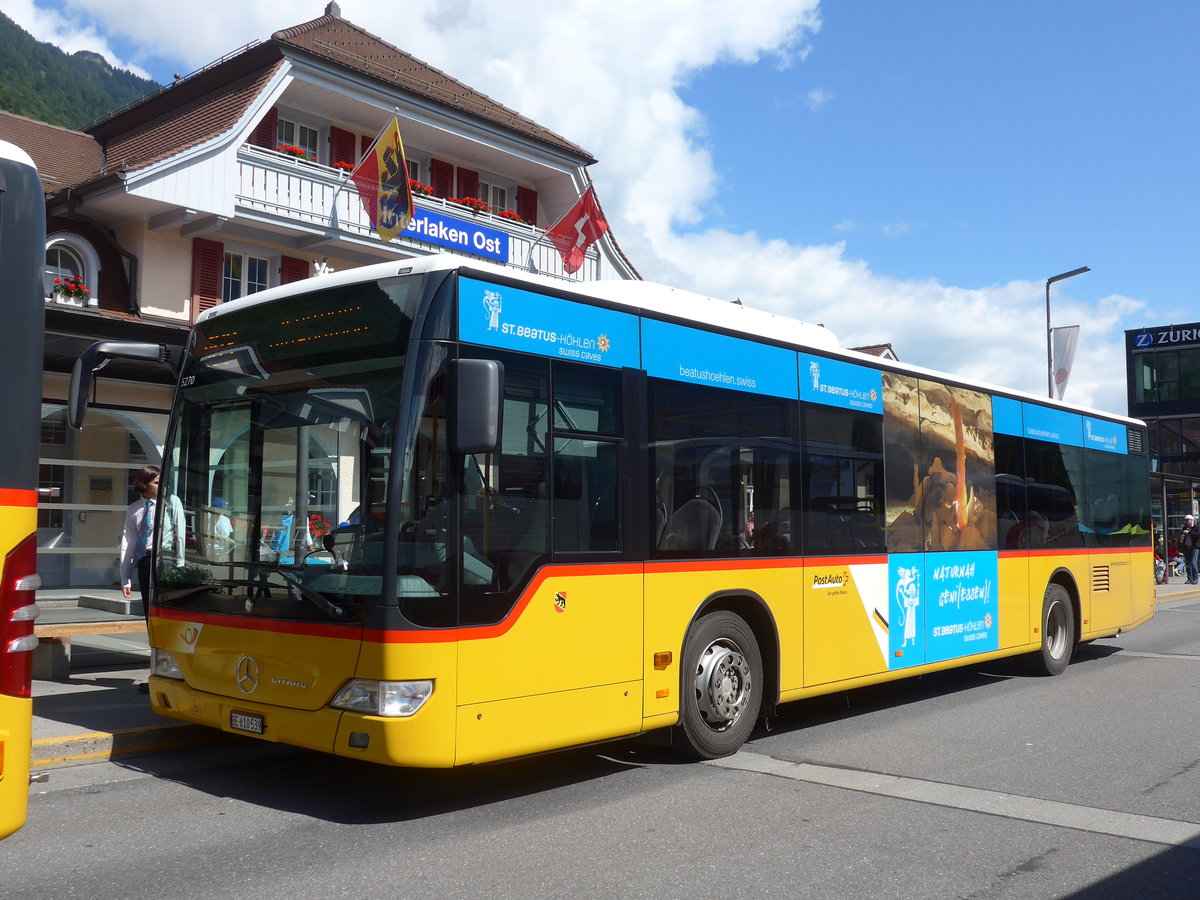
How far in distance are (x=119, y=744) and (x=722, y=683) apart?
13.6 ft

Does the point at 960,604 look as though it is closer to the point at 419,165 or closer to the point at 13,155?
the point at 13,155

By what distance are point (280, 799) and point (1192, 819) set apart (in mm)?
5219

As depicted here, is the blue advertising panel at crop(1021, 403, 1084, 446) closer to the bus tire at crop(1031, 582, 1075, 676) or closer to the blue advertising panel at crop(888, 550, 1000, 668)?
the bus tire at crop(1031, 582, 1075, 676)

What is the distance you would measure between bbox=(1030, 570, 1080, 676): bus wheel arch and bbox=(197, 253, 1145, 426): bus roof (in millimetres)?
3171

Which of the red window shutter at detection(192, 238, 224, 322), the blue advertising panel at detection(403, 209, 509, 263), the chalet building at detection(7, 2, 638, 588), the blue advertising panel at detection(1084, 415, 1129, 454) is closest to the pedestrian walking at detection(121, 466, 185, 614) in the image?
the chalet building at detection(7, 2, 638, 588)

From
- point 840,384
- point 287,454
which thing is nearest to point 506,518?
point 287,454

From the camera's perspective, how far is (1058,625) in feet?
41.0

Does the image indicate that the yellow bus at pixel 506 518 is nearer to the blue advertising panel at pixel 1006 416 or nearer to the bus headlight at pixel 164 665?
the bus headlight at pixel 164 665

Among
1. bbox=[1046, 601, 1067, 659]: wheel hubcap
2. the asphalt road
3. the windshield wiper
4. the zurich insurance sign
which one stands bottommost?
the asphalt road

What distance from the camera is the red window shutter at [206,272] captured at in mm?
18906

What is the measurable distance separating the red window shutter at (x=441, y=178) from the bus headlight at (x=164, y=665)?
57.7 ft

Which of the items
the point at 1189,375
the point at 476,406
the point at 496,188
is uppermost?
the point at 496,188

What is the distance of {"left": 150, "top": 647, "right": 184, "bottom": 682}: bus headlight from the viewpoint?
678 cm

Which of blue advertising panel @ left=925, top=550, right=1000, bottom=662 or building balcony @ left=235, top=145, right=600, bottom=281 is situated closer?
blue advertising panel @ left=925, top=550, right=1000, bottom=662
